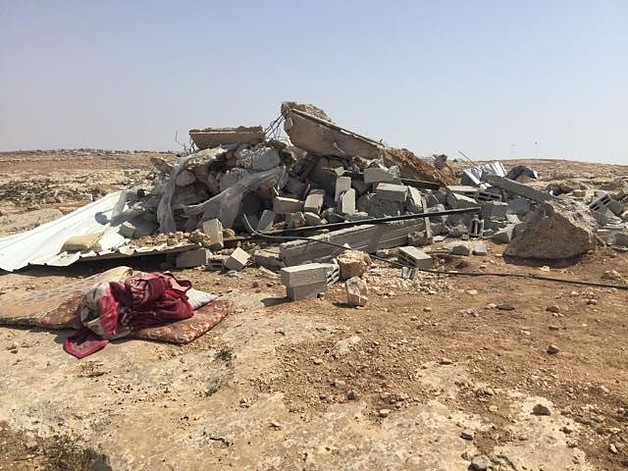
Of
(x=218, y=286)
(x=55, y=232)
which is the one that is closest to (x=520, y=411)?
(x=218, y=286)

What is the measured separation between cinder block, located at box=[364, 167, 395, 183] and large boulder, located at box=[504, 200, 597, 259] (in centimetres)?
288

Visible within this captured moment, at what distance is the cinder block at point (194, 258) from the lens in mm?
8734

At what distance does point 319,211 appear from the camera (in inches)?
398

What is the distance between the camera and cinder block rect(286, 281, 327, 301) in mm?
6715

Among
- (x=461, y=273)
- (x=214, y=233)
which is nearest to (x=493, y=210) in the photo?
(x=461, y=273)

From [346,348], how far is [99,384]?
2450 millimetres

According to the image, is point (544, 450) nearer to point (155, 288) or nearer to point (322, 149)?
point (155, 288)

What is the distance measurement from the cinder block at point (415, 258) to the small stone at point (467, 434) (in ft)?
14.6

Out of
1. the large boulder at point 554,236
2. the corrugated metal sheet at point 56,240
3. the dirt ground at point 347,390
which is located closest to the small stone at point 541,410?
the dirt ground at point 347,390

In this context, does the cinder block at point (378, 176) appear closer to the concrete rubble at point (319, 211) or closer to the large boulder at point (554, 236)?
the concrete rubble at point (319, 211)

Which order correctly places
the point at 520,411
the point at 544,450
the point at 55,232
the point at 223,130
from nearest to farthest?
the point at 544,450, the point at 520,411, the point at 55,232, the point at 223,130

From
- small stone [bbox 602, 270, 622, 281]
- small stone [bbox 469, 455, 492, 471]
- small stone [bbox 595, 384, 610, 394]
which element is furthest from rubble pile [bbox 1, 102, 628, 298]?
small stone [bbox 469, 455, 492, 471]

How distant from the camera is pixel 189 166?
10.8 meters

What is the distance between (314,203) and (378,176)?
1.53 m
